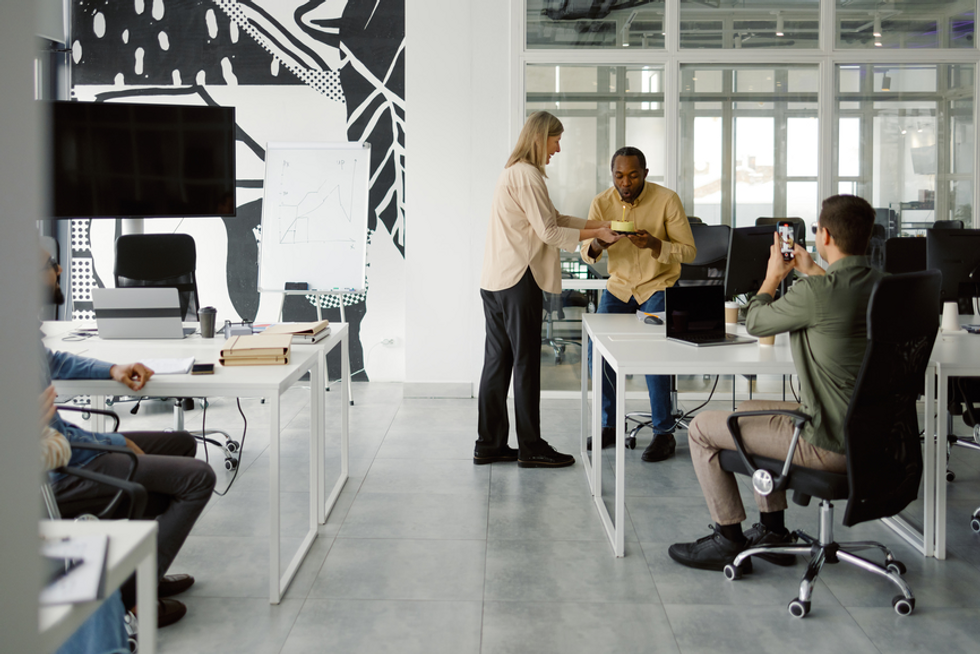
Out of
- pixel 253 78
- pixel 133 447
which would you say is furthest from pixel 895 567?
pixel 253 78

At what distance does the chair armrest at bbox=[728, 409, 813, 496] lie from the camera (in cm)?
235

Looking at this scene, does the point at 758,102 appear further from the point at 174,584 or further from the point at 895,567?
the point at 174,584

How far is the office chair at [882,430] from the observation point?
7.22 feet

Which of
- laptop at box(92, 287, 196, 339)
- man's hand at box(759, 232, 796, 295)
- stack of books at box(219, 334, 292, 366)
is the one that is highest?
man's hand at box(759, 232, 796, 295)

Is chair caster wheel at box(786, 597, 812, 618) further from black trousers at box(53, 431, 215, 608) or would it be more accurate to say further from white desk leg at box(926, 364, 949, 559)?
black trousers at box(53, 431, 215, 608)

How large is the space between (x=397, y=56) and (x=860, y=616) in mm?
4925

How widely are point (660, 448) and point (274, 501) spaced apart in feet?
7.46

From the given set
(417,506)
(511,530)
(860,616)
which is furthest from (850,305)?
(417,506)

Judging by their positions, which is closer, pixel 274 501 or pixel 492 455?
pixel 274 501

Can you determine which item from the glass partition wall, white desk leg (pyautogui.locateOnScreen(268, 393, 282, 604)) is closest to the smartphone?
white desk leg (pyautogui.locateOnScreen(268, 393, 282, 604))

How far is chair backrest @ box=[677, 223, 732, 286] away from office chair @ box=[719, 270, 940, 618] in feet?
7.23

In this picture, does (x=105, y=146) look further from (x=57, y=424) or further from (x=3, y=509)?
(x=3, y=509)

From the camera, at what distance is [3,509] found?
14.2 inches

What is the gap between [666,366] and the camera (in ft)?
8.89
